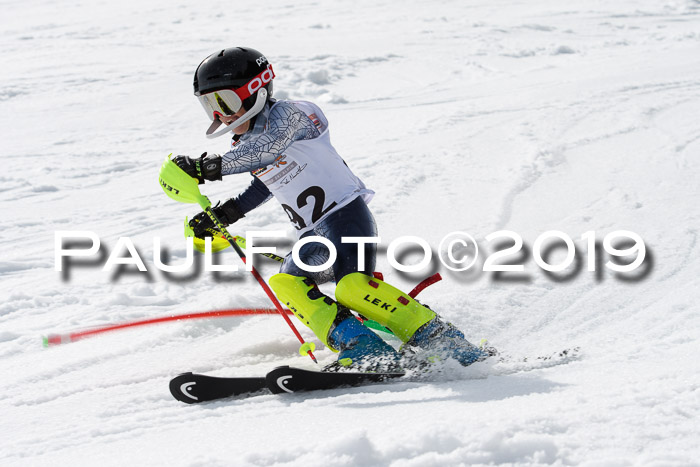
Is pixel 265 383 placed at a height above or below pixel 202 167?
below

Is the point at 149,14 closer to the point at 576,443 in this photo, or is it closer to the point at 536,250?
the point at 536,250

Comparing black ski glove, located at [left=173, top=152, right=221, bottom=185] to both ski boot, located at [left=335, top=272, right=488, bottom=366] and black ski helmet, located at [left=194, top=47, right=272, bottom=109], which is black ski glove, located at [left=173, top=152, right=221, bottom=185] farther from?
ski boot, located at [left=335, top=272, right=488, bottom=366]

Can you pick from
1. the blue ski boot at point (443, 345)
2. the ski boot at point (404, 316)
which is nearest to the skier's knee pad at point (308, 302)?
the ski boot at point (404, 316)

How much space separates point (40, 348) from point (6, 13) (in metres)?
19.3

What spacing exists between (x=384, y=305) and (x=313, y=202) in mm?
690

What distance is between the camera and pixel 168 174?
3607mm

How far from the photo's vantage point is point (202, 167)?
3580 millimetres

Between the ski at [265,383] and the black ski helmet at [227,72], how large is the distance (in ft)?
4.61

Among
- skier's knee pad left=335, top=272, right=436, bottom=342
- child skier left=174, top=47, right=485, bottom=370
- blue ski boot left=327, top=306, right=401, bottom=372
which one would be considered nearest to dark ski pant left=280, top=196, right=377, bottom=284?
child skier left=174, top=47, right=485, bottom=370

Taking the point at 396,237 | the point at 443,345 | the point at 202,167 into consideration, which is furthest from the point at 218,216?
the point at 396,237

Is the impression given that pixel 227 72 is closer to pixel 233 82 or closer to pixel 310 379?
pixel 233 82

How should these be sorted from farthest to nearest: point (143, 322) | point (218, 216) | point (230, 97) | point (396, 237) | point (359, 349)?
point (396, 237), point (143, 322), point (218, 216), point (230, 97), point (359, 349)

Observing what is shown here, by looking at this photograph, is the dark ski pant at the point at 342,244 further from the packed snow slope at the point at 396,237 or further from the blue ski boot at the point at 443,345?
the packed snow slope at the point at 396,237

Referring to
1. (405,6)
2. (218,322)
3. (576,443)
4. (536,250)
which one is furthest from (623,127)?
(405,6)
